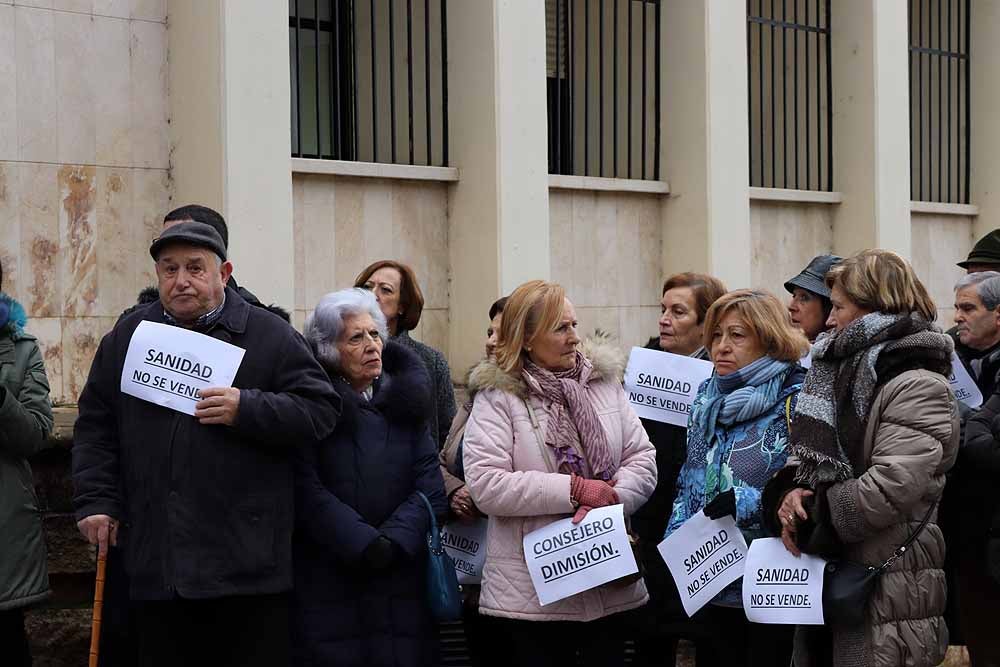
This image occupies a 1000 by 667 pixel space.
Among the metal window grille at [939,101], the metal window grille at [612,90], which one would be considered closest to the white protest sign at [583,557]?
the metal window grille at [612,90]

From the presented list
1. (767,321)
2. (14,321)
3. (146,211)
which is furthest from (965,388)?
(146,211)

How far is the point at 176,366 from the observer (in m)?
4.54

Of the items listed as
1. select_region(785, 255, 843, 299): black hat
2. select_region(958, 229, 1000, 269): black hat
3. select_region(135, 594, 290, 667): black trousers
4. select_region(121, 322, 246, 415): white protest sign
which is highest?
select_region(958, 229, 1000, 269): black hat

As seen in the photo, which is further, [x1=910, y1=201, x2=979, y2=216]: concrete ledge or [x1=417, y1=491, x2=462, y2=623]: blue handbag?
[x1=910, y1=201, x2=979, y2=216]: concrete ledge

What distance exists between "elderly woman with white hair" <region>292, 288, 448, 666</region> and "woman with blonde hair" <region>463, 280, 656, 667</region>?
214mm

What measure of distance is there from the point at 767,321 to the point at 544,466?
96 centimetres

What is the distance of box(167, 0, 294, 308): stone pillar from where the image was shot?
8.60 meters

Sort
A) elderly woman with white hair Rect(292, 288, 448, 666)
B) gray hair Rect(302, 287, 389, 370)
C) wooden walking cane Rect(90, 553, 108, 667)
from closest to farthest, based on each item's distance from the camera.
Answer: wooden walking cane Rect(90, 553, 108, 667), elderly woman with white hair Rect(292, 288, 448, 666), gray hair Rect(302, 287, 389, 370)

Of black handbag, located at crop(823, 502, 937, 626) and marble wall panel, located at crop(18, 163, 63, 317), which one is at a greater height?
marble wall panel, located at crop(18, 163, 63, 317)

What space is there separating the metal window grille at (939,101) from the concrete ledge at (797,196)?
1.66 meters

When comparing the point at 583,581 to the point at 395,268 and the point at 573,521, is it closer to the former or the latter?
the point at 573,521

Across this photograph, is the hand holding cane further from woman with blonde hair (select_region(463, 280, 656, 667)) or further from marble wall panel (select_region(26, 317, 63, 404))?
marble wall panel (select_region(26, 317, 63, 404))

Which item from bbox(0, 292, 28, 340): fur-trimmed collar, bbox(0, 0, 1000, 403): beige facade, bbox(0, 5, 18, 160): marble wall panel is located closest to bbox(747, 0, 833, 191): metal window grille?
bbox(0, 0, 1000, 403): beige facade

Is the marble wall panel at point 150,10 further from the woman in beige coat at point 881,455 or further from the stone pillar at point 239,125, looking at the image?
the woman in beige coat at point 881,455
